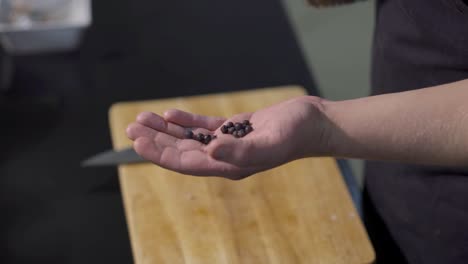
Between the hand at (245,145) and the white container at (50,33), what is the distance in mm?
626

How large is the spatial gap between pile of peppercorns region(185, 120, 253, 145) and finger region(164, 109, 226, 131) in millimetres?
15

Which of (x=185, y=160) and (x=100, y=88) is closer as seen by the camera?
(x=185, y=160)

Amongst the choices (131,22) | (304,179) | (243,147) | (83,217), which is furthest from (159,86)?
(243,147)

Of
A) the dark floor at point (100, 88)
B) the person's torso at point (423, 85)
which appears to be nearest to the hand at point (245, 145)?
the person's torso at point (423, 85)

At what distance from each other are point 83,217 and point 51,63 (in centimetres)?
39

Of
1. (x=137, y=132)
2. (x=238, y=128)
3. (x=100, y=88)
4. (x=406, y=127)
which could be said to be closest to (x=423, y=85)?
(x=406, y=127)

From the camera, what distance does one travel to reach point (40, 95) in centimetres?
116

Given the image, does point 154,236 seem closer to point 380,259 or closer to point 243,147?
point 243,147

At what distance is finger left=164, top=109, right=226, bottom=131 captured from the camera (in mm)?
603

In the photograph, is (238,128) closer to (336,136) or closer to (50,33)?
(336,136)

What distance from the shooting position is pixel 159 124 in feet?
1.93

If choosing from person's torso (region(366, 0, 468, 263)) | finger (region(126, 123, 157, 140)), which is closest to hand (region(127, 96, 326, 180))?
finger (region(126, 123, 157, 140))

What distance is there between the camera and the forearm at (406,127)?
527 mm

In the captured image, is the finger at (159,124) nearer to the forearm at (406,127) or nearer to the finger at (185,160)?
the finger at (185,160)
